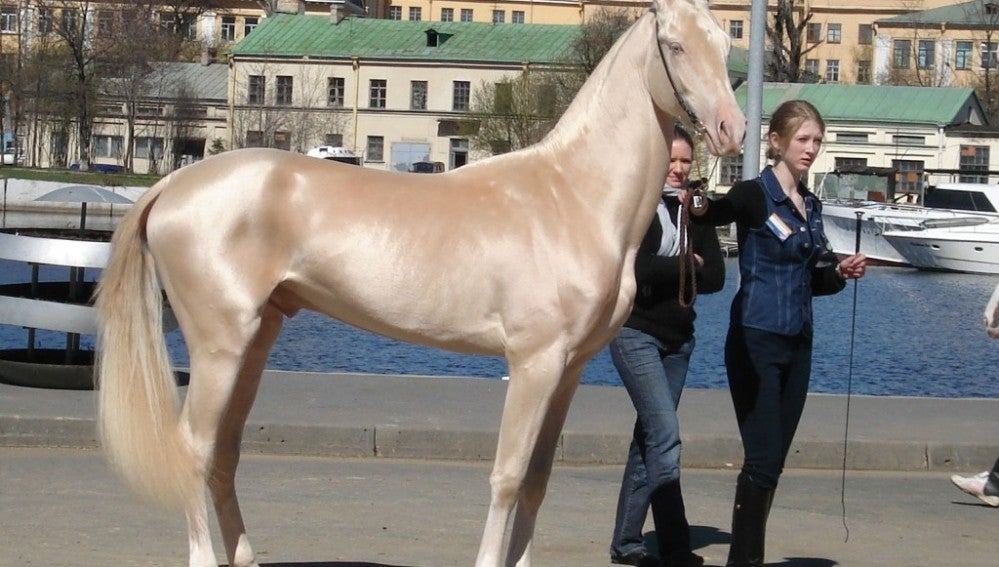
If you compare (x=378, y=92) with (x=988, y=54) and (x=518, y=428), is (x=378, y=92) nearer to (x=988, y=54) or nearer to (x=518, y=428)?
(x=988, y=54)

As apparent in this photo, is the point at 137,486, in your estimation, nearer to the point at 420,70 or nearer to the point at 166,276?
the point at 166,276

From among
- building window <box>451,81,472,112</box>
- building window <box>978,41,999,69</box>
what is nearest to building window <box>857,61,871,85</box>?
building window <box>978,41,999,69</box>

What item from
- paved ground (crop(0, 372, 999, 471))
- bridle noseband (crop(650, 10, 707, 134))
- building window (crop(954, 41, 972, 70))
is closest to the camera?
bridle noseband (crop(650, 10, 707, 134))

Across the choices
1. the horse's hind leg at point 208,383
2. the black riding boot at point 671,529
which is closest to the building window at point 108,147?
the black riding boot at point 671,529

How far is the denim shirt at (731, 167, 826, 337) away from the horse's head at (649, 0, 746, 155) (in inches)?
55.5

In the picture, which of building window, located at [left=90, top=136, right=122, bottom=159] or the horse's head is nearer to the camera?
the horse's head

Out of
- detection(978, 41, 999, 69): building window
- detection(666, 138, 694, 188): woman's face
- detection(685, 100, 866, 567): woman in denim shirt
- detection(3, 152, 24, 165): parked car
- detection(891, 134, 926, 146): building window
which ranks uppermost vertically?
detection(978, 41, 999, 69): building window

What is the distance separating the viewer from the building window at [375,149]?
295 ft

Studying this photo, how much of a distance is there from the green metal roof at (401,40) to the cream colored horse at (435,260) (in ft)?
275

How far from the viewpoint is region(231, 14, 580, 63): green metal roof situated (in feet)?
299

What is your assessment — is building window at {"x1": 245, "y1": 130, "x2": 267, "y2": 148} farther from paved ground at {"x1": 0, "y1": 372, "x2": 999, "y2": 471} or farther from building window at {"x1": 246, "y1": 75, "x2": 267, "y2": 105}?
paved ground at {"x1": 0, "y1": 372, "x2": 999, "y2": 471}

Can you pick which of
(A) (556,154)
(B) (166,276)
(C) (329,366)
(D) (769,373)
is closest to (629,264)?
(A) (556,154)

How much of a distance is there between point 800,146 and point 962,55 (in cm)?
10645

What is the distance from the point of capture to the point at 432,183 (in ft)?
18.9
